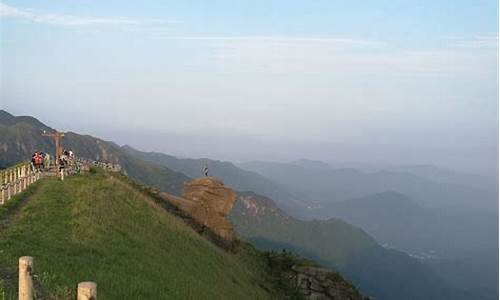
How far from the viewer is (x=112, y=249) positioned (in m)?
24.1

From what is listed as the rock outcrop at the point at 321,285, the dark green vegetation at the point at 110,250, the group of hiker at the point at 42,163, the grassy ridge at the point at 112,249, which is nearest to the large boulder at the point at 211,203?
the grassy ridge at the point at 112,249

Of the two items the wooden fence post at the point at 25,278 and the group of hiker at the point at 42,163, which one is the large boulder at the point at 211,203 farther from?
the wooden fence post at the point at 25,278

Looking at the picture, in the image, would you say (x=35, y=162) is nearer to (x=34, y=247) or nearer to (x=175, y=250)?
(x=175, y=250)

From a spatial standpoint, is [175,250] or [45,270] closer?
[45,270]

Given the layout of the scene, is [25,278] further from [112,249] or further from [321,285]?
[321,285]

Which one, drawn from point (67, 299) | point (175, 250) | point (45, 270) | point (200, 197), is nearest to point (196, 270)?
point (175, 250)

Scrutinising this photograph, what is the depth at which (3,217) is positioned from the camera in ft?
89.6

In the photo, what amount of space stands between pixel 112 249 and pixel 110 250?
251 mm

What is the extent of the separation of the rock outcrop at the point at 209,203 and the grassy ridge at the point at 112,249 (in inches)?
271

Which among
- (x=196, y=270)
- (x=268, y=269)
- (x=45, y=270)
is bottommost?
(x=268, y=269)

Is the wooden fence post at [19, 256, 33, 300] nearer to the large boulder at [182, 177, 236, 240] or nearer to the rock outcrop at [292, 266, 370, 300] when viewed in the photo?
the large boulder at [182, 177, 236, 240]

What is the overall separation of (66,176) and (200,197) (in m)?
12.3

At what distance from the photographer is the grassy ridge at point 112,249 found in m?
19.6

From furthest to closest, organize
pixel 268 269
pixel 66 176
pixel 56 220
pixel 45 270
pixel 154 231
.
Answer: pixel 268 269, pixel 66 176, pixel 154 231, pixel 56 220, pixel 45 270
